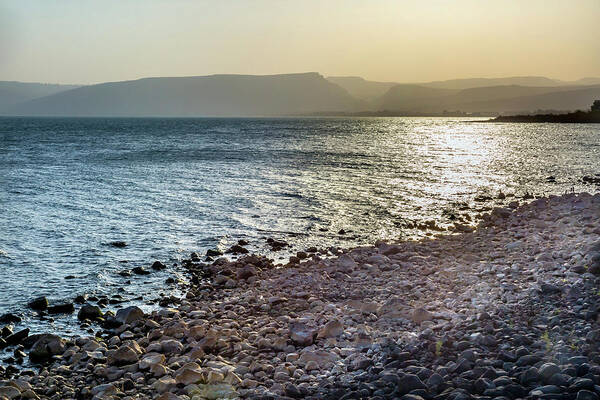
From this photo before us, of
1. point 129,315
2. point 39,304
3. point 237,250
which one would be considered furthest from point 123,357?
point 237,250

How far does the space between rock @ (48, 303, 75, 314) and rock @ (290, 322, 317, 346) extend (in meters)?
6.03

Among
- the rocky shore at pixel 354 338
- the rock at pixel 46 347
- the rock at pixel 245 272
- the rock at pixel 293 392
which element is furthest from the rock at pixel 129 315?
the rock at pixel 293 392

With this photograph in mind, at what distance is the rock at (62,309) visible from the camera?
1229 cm

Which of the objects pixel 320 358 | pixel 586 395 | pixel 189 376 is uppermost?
pixel 586 395

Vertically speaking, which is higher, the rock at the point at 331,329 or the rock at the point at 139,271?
the rock at the point at 331,329

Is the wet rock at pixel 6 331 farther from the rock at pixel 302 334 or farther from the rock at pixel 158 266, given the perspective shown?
the rock at pixel 302 334

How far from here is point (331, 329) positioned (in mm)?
9516

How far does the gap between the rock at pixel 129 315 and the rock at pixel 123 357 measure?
6.52 feet

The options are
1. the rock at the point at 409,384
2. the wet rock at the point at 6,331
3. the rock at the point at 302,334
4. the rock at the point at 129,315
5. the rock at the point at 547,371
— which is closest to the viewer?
the rock at the point at 547,371

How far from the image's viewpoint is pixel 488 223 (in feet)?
66.8

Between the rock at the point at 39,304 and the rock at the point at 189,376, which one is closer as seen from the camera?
the rock at the point at 189,376

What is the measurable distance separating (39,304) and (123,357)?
15.7 feet

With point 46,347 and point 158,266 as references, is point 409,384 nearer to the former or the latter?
point 46,347

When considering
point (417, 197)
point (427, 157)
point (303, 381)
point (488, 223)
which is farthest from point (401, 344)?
point (427, 157)
